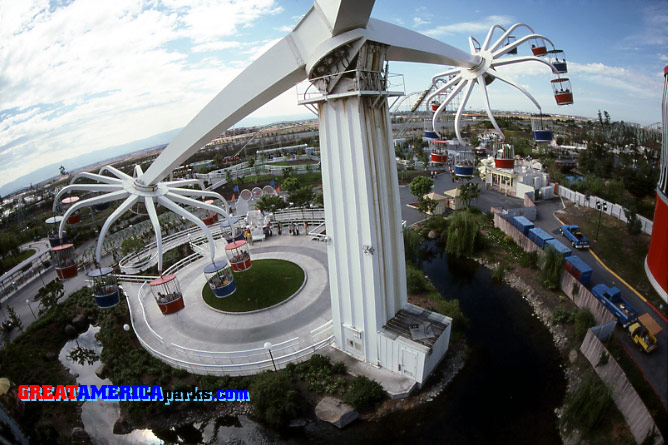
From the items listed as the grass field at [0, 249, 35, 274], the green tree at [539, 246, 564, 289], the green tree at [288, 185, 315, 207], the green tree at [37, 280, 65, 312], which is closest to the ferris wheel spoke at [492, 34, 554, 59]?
the green tree at [539, 246, 564, 289]

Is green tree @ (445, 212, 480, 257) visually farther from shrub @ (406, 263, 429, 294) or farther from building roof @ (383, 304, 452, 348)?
building roof @ (383, 304, 452, 348)

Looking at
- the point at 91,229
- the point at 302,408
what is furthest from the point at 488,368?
the point at 91,229

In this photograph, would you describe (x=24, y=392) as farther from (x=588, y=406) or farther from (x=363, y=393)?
(x=588, y=406)

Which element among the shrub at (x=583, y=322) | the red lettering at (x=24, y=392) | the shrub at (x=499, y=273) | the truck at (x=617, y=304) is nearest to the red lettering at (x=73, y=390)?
the red lettering at (x=24, y=392)

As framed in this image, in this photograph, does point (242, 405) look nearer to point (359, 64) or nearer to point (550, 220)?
point (359, 64)

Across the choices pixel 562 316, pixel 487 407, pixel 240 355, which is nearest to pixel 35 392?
pixel 240 355

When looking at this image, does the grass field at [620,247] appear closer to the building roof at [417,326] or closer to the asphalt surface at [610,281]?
the asphalt surface at [610,281]
